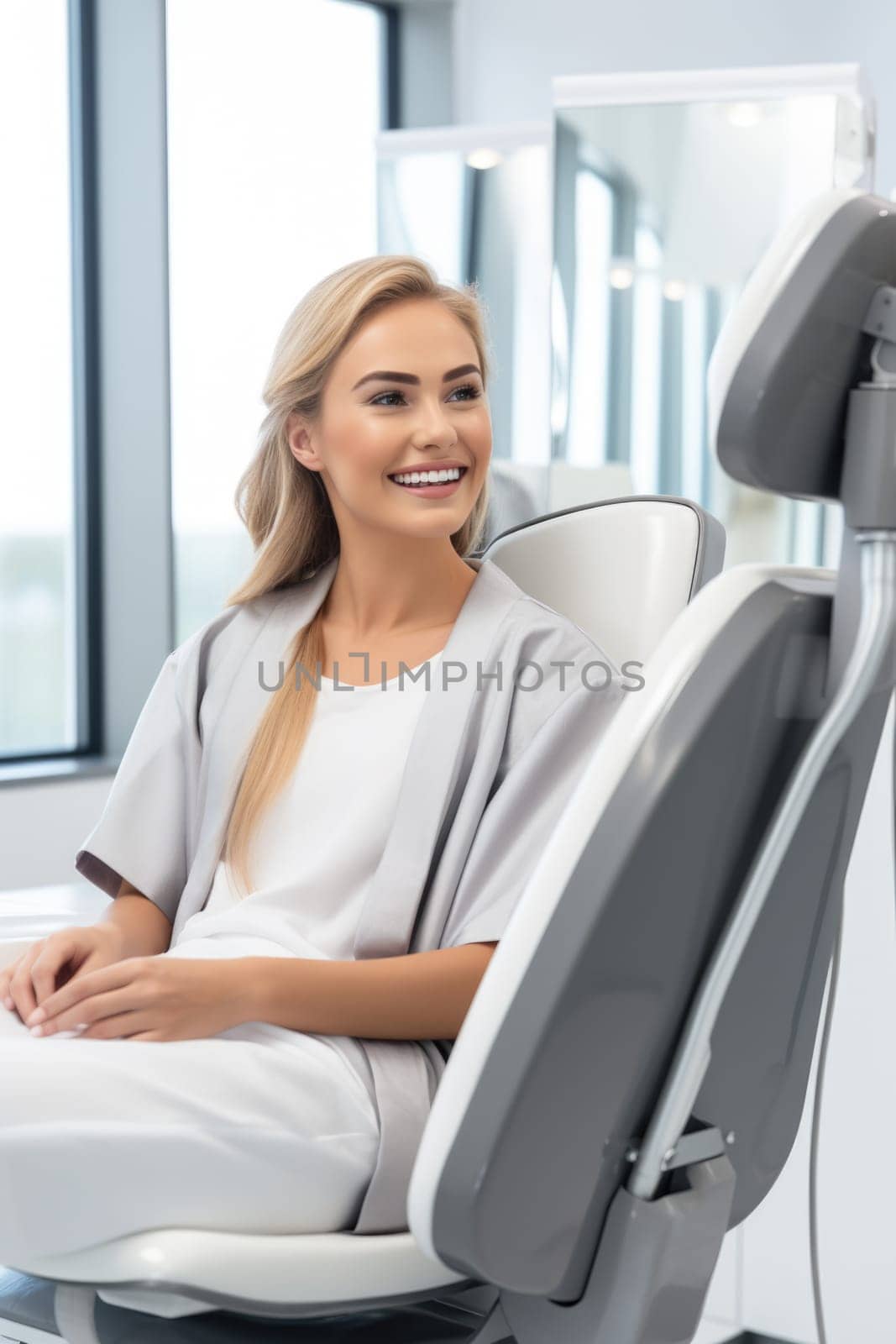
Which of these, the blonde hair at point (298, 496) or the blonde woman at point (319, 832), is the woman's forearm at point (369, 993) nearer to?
the blonde woman at point (319, 832)

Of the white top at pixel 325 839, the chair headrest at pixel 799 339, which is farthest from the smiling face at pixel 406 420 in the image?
the chair headrest at pixel 799 339

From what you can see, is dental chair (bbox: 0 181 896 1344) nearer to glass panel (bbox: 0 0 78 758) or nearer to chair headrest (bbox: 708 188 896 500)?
chair headrest (bbox: 708 188 896 500)

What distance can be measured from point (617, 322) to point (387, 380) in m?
1.64

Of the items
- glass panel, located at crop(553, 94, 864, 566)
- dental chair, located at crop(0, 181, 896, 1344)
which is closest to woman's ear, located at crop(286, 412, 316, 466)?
dental chair, located at crop(0, 181, 896, 1344)

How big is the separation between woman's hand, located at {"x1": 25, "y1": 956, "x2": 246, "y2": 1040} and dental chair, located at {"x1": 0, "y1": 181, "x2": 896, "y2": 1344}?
13cm

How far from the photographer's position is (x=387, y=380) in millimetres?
1210

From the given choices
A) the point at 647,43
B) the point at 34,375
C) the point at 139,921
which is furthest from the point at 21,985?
the point at 647,43

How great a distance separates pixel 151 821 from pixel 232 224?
9.42ft

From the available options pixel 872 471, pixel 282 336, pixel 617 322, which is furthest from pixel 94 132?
pixel 872 471

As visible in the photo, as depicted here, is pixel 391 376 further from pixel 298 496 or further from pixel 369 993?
pixel 369 993

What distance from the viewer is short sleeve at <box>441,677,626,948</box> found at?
105 centimetres

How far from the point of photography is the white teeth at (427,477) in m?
1.21

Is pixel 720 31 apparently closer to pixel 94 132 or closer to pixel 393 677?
pixel 94 132

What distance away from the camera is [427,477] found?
1.21 meters
